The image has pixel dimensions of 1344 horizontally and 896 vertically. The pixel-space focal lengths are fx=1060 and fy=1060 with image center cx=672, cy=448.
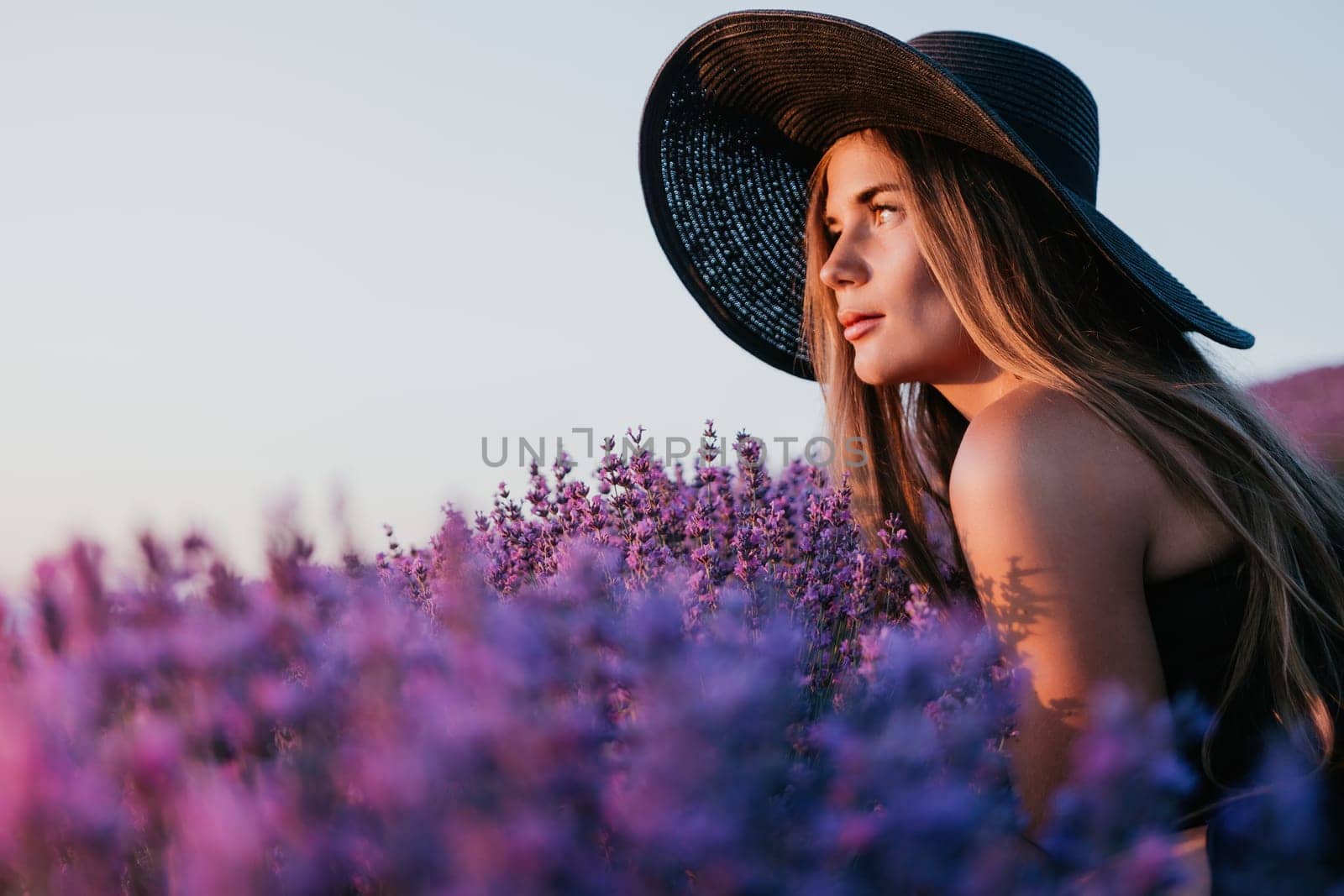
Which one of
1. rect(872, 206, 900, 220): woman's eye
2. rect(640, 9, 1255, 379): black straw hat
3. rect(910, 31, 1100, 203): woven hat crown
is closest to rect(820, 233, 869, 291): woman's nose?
rect(872, 206, 900, 220): woman's eye

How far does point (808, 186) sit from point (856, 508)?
86 centimetres

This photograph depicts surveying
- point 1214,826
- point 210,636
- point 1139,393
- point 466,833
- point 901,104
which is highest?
point 901,104

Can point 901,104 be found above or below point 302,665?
above

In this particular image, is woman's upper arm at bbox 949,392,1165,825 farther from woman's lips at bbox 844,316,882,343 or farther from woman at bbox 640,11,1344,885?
woman's lips at bbox 844,316,882,343

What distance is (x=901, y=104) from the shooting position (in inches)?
80.9

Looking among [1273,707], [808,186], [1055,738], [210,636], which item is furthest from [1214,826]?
[808,186]

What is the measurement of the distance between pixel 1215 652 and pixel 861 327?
87 centimetres

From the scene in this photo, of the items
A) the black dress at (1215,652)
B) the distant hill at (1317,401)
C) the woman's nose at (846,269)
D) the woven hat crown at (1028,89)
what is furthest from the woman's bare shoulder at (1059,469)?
the distant hill at (1317,401)

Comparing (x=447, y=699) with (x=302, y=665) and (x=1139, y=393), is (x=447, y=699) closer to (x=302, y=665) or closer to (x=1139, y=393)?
(x=302, y=665)

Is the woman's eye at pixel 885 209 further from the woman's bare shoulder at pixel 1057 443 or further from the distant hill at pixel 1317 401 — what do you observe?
the distant hill at pixel 1317 401

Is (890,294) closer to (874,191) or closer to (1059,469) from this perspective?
(874,191)

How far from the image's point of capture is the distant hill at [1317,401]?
16.8 feet

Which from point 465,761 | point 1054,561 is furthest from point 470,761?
point 1054,561

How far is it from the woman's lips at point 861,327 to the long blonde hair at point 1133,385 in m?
0.15
